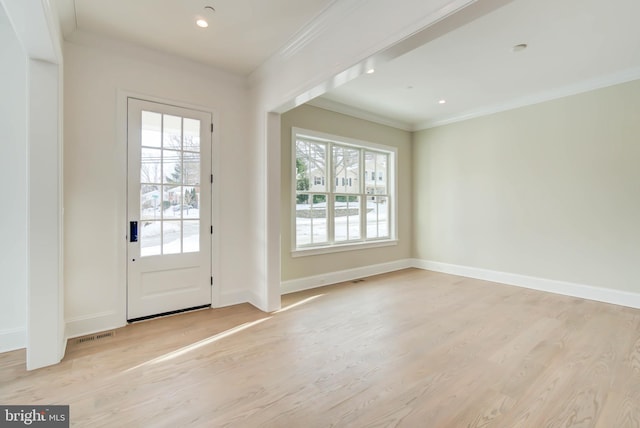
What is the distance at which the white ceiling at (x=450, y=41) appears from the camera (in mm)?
2492

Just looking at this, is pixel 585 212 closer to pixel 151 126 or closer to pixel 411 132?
pixel 411 132

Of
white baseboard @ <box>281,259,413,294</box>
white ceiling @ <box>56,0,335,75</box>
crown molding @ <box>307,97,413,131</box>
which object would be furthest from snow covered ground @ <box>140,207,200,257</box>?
crown molding @ <box>307,97,413,131</box>

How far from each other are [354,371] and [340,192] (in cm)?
321

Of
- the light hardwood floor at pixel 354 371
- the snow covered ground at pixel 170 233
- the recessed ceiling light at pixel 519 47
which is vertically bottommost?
the light hardwood floor at pixel 354 371

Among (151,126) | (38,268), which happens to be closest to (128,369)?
(38,268)

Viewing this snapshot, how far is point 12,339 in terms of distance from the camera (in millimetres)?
2588

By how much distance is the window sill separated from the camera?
4461mm

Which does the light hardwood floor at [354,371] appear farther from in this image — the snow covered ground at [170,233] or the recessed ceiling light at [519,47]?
the recessed ceiling light at [519,47]

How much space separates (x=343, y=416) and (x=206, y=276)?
7.98 ft

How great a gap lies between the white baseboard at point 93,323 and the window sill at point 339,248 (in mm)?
2218

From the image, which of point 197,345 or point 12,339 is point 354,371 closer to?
point 197,345

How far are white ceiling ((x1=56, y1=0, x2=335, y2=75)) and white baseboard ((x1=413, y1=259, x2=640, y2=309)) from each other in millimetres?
4703

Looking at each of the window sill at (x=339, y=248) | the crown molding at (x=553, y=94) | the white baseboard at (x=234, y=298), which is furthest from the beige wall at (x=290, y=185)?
the crown molding at (x=553, y=94)

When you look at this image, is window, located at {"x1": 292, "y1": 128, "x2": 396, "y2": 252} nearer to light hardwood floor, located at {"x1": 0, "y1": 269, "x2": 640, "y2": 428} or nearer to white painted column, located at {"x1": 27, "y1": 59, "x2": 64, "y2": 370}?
light hardwood floor, located at {"x1": 0, "y1": 269, "x2": 640, "y2": 428}
